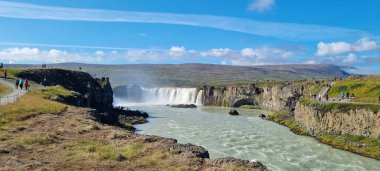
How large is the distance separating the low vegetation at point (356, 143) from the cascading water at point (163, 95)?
367 feet

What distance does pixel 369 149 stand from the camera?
5275cm

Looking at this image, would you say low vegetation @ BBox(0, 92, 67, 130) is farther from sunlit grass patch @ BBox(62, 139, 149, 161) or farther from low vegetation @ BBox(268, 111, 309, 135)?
low vegetation @ BBox(268, 111, 309, 135)

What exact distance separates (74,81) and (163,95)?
7858cm

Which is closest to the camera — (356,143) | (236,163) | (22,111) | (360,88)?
(236,163)

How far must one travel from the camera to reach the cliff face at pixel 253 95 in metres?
136

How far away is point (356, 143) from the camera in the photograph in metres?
55.9

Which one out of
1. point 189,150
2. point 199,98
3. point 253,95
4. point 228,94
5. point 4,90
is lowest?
point 199,98

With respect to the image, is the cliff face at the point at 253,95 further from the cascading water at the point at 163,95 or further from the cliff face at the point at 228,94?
the cascading water at the point at 163,95

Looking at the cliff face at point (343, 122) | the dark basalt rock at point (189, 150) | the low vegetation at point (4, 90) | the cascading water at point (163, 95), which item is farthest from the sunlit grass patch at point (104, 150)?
the cascading water at point (163, 95)

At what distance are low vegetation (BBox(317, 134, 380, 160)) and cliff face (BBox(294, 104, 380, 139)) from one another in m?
1.08

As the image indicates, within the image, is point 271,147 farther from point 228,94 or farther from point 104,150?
point 228,94

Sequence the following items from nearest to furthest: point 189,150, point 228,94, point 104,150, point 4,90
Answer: point 104,150, point 189,150, point 4,90, point 228,94

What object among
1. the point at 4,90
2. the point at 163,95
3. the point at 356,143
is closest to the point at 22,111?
the point at 4,90

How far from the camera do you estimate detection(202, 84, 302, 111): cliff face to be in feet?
445
